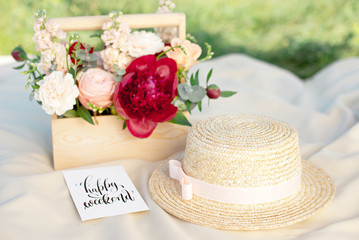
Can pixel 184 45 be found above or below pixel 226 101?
above

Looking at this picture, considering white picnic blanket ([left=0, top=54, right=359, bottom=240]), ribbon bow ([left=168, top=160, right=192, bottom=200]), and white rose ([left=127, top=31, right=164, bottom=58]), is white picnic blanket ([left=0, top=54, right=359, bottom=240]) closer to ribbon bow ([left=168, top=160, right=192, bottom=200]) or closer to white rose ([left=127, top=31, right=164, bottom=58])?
ribbon bow ([left=168, top=160, right=192, bottom=200])

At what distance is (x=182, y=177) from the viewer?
1095mm

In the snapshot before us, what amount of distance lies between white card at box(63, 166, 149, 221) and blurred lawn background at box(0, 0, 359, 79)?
226 cm

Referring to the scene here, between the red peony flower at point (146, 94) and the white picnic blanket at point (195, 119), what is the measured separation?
0.49 feet

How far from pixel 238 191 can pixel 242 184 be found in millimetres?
19

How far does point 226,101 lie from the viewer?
1786 mm

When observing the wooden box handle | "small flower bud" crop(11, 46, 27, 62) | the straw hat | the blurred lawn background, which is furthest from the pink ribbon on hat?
the blurred lawn background

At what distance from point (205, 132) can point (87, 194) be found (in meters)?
0.34

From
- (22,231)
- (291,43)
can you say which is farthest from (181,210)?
(291,43)

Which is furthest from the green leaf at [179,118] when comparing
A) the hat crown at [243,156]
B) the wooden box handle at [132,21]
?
the wooden box handle at [132,21]

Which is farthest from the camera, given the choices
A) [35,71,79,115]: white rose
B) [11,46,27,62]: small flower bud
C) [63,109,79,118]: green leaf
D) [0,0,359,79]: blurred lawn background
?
[0,0,359,79]: blurred lawn background

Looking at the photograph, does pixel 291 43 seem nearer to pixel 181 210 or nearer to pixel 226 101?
pixel 226 101

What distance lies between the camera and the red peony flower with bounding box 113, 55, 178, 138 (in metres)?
1.17

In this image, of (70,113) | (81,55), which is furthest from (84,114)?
(81,55)
